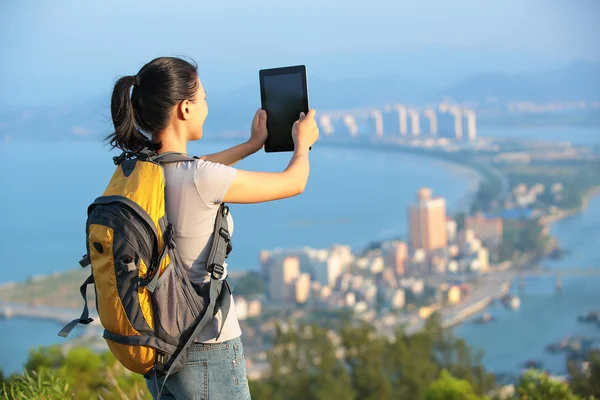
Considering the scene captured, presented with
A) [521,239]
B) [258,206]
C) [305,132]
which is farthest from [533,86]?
[305,132]

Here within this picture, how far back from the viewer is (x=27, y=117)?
27.5 metres

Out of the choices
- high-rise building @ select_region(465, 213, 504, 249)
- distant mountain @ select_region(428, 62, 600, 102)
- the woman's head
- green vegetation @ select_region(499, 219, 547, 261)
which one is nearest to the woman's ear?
the woman's head

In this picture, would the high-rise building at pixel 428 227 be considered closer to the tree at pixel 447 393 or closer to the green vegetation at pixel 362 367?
the green vegetation at pixel 362 367

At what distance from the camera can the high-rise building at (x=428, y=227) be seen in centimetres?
2398

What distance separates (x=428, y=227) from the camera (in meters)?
23.9

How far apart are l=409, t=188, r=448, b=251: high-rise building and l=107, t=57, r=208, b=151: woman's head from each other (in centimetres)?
2279

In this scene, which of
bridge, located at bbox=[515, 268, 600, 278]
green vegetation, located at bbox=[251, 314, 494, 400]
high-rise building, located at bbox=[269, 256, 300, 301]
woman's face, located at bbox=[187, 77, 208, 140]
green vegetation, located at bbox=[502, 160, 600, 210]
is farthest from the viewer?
green vegetation, located at bbox=[502, 160, 600, 210]

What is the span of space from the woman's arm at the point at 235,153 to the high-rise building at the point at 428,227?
22.5 m

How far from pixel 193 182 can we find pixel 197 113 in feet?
0.39

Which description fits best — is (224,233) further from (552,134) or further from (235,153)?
(552,134)

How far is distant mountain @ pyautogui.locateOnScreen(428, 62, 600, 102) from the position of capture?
3778 cm

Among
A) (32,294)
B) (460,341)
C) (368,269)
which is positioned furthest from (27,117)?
(460,341)

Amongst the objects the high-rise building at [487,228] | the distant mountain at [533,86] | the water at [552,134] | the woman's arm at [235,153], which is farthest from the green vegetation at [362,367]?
the distant mountain at [533,86]

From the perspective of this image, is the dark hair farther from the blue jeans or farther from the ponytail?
the blue jeans
